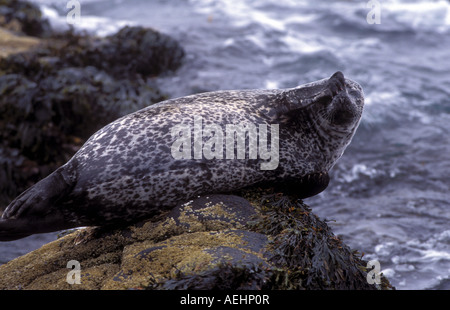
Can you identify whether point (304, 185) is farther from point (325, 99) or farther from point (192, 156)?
point (192, 156)

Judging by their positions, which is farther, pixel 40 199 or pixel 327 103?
pixel 327 103

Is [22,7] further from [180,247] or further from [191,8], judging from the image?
[180,247]

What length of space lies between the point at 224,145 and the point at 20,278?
6.47 ft

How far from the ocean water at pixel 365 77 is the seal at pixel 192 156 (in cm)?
186

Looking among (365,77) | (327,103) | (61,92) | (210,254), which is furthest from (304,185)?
(365,77)

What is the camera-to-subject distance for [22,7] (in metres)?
13.3

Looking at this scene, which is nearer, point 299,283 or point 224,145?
point 299,283

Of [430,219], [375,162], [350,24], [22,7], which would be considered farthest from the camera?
[350,24]

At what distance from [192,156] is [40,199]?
50.0 inches

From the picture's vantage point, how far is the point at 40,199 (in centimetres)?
436

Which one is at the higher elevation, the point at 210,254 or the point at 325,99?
the point at 325,99
